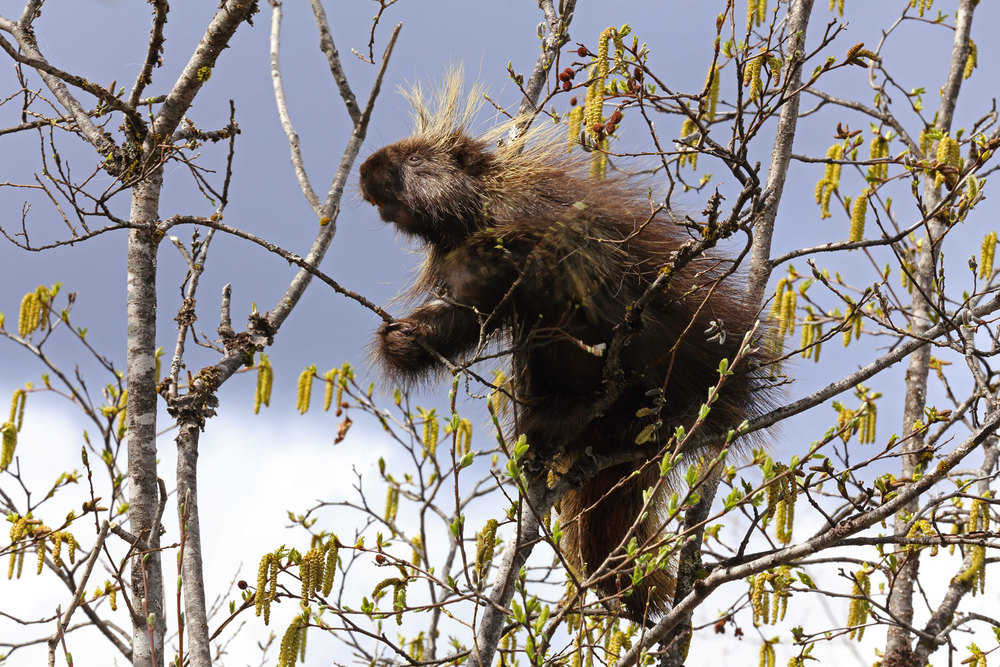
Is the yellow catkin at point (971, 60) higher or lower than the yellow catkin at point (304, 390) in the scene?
higher

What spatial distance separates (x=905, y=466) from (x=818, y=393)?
308cm

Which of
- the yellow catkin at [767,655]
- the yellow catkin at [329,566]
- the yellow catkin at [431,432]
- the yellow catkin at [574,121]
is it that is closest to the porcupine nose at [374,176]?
the yellow catkin at [574,121]

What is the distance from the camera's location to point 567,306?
341 cm

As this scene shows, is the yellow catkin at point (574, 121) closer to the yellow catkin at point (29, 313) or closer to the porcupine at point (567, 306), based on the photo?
the porcupine at point (567, 306)

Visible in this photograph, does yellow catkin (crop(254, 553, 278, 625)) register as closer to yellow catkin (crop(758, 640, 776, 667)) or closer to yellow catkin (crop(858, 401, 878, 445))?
yellow catkin (crop(758, 640, 776, 667))

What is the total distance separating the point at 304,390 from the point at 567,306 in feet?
7.69

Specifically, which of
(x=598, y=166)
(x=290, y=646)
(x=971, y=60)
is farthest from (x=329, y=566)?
(x=971, y=60)

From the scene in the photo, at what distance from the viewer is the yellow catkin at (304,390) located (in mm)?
5117

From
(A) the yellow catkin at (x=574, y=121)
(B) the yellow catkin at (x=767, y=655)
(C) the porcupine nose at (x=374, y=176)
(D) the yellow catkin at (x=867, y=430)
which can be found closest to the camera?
(C) the porcupine nose at (x=374, y=176)

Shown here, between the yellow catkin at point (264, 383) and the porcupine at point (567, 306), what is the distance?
1.00 metres

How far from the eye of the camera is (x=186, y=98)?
3.60 meters

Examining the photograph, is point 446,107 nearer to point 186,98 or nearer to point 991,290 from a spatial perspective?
point 186,98

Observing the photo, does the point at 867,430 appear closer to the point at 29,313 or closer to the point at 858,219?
the point at 858,219

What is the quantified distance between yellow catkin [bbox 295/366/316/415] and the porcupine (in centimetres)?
126
